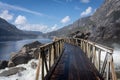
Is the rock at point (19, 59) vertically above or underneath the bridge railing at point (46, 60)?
underneath

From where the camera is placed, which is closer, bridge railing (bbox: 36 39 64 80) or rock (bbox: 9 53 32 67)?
bridge railing (bbox: 36 39 64 80)

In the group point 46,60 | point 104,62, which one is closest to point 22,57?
point 46,60

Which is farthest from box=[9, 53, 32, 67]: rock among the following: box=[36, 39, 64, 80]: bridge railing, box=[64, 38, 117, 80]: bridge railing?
box=[64, 38, 117, 80]: bridge railing

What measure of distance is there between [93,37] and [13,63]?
115 feet

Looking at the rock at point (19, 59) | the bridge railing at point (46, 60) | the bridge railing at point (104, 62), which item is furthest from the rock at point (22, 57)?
the bridge railing at point (104, 62)

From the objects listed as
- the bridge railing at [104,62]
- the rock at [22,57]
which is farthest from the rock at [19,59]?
the bridge railing at [104,62]

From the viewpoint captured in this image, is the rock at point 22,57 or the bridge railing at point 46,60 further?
the rock at point 22,57

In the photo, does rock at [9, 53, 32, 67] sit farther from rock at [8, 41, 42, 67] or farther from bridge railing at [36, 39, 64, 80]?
bridge railing at [36, 39, 64, 80]

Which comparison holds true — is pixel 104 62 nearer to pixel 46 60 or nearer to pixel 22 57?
pixel 46 60

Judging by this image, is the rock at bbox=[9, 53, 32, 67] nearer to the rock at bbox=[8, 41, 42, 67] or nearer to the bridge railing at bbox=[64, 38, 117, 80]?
the rock at bbox=[8, 41, 42, 67]

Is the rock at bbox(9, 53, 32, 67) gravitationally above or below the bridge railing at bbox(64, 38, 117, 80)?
below

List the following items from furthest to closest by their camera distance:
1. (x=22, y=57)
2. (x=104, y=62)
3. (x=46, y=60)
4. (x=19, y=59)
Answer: (x=22, y=57) < (x=19, y=59) < (x=46, y=60) < (x=104, y=62)

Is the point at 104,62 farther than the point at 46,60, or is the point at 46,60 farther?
the point at 46,60

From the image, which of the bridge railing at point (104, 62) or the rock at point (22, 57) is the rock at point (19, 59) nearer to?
the rock at point (22, 57)
